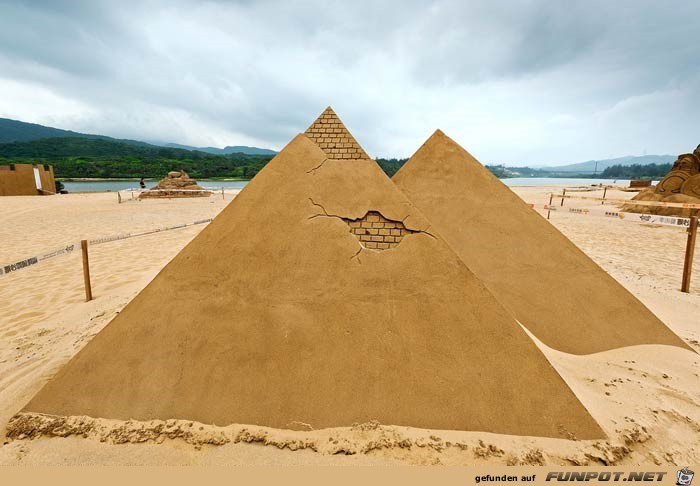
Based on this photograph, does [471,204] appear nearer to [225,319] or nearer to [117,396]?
[225,319]

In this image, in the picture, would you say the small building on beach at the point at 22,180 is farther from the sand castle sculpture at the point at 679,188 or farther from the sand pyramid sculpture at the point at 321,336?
the sand castle sculpture at the point at 679,188

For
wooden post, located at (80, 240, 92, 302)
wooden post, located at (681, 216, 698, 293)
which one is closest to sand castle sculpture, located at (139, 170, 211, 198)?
wooden post, located at (80, 240, 92, 302)

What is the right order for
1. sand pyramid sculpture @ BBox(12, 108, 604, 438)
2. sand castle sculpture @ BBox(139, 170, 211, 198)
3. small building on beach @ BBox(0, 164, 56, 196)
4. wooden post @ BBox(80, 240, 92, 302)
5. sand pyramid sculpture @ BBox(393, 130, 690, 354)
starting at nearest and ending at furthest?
sand pyramid sculpture @ BBox(12, 108, 604, 438) < sand pyramid sculpture @ BBox(393, 130, 690, 354) < wooden post @ BBox(80, 240, 92, 302) < small building on beach @ BBox(0, 164, 56, 196) < sand castle sculpture @ BBox(139, 170, 211, 198)

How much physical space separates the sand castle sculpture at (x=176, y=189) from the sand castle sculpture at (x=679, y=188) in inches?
1232

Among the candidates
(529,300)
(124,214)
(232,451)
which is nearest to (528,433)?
(529,300)

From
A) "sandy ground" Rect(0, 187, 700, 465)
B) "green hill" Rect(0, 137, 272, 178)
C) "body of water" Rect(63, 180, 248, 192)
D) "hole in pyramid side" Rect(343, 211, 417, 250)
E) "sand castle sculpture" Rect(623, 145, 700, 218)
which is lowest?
"sandy ground" Rect(0, 187, 700, 465)

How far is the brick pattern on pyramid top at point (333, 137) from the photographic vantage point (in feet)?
11.1

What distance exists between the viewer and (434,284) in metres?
2.98

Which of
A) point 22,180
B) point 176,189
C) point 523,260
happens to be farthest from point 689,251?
point 22,180

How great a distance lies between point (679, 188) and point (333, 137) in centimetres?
2015

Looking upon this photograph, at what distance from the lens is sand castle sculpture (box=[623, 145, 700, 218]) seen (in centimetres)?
1366

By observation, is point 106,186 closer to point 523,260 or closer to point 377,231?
point 377,231

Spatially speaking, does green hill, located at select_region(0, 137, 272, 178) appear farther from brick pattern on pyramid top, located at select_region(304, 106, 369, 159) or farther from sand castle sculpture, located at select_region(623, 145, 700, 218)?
brick pattern on pyramid top, located at select_region(304, 106, 369, 159)

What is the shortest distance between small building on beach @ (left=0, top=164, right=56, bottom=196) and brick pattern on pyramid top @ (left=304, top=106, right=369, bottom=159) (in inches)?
1334
